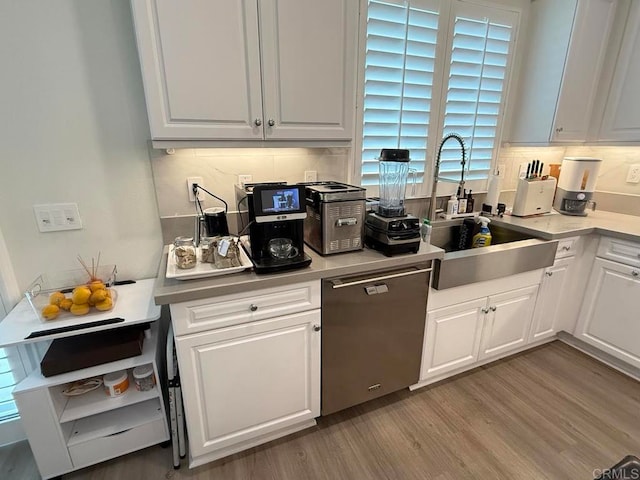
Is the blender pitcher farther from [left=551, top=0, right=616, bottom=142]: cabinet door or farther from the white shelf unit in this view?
the white shelf unit

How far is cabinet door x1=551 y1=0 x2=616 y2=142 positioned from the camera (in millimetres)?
Answer: 2002

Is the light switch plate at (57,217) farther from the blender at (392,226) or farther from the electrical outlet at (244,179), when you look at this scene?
the blender at (392,226)

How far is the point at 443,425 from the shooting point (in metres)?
1.70

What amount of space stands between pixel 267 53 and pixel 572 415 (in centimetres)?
241

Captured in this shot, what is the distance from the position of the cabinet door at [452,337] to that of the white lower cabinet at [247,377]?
0.68 m

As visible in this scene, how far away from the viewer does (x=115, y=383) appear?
4.68ft

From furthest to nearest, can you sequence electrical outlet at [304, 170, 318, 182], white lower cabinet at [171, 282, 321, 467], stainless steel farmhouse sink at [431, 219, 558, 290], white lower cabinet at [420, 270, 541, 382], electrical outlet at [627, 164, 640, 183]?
electrical outlet at [627, 164, 640, 183]
electrical outlet at [304, 170, 318, 182]
white lower cabinet at [420, 270, 541, 382]
stainless steel farmhouse sink at [431, 219, 558, 290]
white lower cabinet at [171, 282, 321, 467]

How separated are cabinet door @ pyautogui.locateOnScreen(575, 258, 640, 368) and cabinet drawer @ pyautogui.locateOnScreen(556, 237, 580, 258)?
6.8 inches

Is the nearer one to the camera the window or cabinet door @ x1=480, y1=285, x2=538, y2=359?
the window

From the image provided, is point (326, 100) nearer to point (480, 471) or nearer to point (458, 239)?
point (458, 239)

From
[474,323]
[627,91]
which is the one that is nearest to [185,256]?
[474,323]

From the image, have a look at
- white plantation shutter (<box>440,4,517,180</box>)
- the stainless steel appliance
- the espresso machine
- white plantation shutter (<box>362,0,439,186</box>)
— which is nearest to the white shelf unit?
the stainless steel appliance

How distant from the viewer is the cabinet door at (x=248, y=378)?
1.30 m

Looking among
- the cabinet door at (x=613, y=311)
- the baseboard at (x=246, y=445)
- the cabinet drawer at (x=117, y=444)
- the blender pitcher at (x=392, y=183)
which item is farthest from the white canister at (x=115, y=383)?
the cabinet door at (x=613, y=311)
